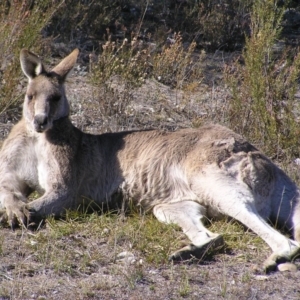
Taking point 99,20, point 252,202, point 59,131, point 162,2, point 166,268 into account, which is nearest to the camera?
point 166,268

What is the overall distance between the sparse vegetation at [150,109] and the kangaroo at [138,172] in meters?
0.18

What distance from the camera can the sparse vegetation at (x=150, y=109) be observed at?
176 inches

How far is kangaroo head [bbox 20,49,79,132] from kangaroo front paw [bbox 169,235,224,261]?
1614 millimetres

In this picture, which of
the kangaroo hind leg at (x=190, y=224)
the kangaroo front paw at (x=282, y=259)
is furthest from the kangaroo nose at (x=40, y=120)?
the kangaroo front paw at (x=282, y=259)

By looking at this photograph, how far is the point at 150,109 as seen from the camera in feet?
28.6

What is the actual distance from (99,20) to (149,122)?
319cm

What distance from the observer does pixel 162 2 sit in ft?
41.1

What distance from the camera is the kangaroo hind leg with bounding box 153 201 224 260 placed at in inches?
191

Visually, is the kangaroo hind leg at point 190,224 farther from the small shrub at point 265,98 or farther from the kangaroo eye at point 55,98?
the small shrub at point 265,98

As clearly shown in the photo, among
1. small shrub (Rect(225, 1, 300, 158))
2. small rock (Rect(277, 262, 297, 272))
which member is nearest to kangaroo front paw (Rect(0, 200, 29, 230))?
small rock (Rect(277, 262, 297, 272))

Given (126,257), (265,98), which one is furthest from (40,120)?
(265,98)

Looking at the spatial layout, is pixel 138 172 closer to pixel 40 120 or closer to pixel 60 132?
pixel 60 132

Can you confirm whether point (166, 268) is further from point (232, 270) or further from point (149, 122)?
point (149, 122)

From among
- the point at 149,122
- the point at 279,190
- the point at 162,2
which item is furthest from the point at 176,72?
the point at 279,190
